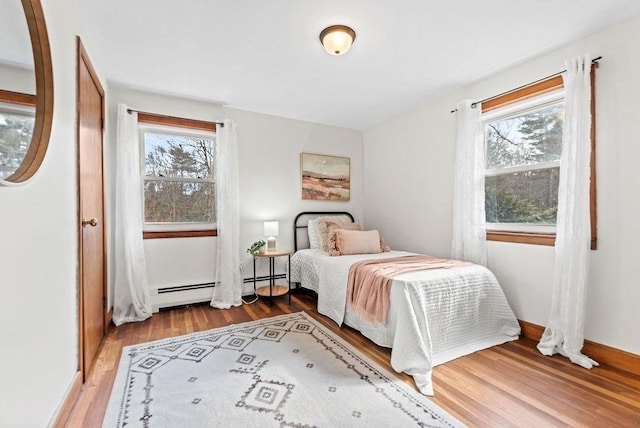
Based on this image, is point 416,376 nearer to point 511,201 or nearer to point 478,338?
point 478,338

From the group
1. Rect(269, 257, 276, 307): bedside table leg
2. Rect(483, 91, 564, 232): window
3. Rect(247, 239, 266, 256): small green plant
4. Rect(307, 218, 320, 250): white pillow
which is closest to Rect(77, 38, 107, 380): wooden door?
Rect(247, 239, 266, 256): small green plant

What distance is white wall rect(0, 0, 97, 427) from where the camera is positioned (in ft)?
3.31

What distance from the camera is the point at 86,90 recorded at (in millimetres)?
2084

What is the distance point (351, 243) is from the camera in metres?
3.34

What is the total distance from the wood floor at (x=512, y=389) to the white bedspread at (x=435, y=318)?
9 cm

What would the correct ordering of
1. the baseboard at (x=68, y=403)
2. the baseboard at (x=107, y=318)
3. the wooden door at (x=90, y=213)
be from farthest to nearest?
1. the baseboard at (x=107, y=318)
2. the wooden door at (x=90, y=213)
3. the baseboard at (x=68, y=403)

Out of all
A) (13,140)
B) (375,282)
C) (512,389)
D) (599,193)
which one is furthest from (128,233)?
(599,193)

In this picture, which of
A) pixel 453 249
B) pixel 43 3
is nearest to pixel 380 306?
pixel 453 249

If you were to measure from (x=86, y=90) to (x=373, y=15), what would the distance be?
6.84ft


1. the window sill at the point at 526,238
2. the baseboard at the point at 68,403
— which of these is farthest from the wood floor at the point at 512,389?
the window sill at the point at 526,238

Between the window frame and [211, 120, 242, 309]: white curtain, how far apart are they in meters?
2.70

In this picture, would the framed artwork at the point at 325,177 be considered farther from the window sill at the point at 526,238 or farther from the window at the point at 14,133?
the window at the point at 14,133

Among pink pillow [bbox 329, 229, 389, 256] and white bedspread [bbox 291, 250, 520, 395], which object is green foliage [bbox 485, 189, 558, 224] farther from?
pink pillow [bbox 329, 229, 389, 256]

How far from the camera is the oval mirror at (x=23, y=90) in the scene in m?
0.96
